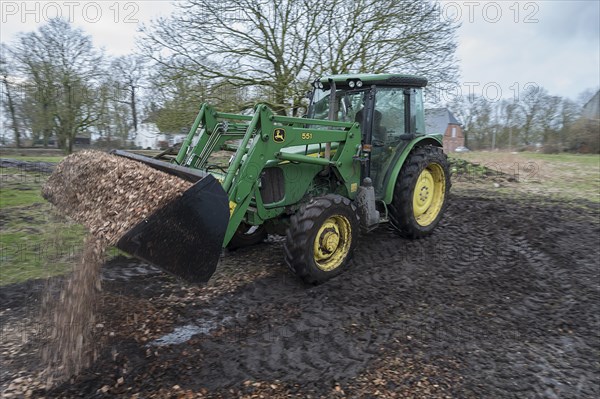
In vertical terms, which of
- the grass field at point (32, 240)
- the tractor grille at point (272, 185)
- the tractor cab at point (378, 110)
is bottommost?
the grass field at point (32, 240)

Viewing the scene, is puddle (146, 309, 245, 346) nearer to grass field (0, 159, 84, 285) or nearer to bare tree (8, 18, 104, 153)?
grass field (0, 159, 84, 285)

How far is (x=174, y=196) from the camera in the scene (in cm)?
321

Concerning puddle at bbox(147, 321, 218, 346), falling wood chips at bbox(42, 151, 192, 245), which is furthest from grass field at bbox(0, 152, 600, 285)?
puddle at bbox(147, 321, 218, 346)

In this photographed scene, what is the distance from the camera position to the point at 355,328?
12.1ft

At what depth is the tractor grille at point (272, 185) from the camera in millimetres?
4613

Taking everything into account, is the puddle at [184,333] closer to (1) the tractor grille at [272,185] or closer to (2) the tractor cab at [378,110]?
(1) the tractor grille at [272,185]

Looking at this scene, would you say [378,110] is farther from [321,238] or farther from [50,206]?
[50,206]

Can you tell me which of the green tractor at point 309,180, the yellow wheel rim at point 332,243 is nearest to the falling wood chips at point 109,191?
the green tractor at point 309,180

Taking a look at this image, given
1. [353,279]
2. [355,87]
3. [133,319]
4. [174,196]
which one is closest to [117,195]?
[174,196]

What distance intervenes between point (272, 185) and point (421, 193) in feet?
8.04

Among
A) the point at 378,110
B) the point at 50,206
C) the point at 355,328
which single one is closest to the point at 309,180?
the point at 378,110

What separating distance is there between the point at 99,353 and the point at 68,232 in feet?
7.35

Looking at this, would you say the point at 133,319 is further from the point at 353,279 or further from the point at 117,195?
the point at 353,279

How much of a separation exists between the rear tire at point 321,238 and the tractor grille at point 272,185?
0.38 meters
